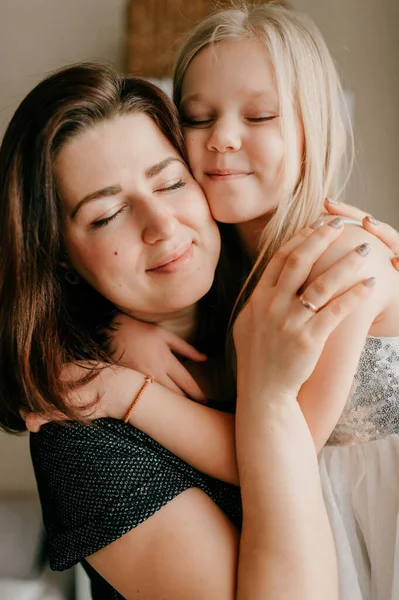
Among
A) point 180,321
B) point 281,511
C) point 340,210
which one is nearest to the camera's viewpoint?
point 281,511

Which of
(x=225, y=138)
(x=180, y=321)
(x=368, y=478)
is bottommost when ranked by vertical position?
(x=368, y=478)

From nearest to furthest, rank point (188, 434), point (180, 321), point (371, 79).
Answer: point (188, 434) → point (180, 321) → point (371, 79)

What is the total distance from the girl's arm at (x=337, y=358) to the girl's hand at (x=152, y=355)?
226 mm

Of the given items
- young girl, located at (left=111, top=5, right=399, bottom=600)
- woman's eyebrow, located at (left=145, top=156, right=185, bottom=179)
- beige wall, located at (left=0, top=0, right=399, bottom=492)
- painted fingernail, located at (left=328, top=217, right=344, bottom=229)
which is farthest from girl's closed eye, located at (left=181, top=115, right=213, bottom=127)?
beige wall, located at (left=0, top=0, right=399, bottom=492)

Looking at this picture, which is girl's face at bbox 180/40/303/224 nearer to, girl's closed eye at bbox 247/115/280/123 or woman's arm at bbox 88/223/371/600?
girl's closed eye at bbox 247/115/280/123

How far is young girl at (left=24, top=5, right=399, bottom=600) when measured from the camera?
1062mm

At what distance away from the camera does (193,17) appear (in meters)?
2.25

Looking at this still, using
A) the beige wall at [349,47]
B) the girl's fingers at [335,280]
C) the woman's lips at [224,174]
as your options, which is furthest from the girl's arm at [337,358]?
the beige wall at [349,47]

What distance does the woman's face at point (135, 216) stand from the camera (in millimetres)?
1049

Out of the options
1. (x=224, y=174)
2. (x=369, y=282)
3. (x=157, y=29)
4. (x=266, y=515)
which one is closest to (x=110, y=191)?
(x=224, y=174)

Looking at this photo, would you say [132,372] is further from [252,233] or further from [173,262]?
[252,233]

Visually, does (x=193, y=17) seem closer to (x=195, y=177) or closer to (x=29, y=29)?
(x=29, y=29)

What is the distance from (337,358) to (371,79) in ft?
5.21

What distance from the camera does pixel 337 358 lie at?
38.8 inches
